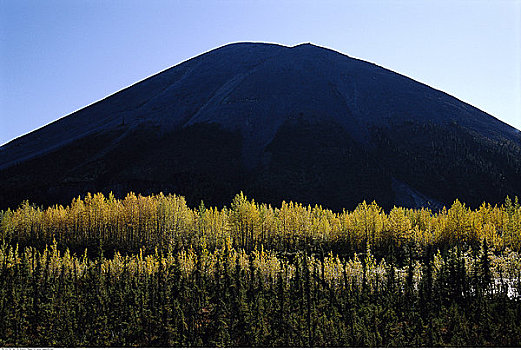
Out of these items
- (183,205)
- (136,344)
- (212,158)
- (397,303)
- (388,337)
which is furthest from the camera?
(212,158)

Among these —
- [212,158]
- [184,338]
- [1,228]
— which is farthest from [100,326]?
[212,158]

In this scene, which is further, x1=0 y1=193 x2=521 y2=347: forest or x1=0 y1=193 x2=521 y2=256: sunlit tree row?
x1=0 y1=193 x2=521 y2=256: sunlit tree row

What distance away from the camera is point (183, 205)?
9794 cm

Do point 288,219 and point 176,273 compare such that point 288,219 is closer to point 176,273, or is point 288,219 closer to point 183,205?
point 183,205

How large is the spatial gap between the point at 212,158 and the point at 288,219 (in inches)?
4228

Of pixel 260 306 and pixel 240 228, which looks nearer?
pixel 260 306

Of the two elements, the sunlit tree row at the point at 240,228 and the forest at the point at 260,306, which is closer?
the forest at the point at 260,306

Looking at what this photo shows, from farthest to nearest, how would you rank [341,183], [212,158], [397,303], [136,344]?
[212,158] → [341,183] → [397,303] → [136,344]

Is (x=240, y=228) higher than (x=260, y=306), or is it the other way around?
(x=260, y=306)

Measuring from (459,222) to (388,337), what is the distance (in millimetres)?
59292

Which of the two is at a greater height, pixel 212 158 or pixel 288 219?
pixel 212 158

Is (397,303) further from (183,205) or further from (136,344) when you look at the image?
(183,205)

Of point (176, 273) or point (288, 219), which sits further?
point (288, 219)

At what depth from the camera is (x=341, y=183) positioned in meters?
174
